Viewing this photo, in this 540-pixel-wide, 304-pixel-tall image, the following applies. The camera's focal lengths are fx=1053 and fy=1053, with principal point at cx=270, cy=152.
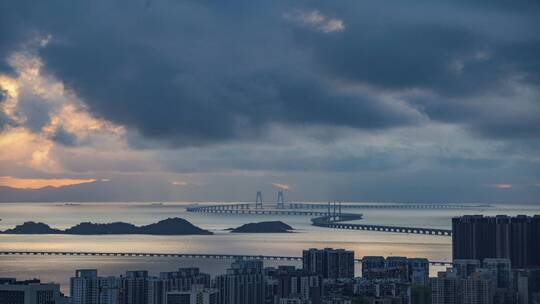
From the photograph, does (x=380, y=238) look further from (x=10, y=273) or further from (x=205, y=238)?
(x=10, y=273)

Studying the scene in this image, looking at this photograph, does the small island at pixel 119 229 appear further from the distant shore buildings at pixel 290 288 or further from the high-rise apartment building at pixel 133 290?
the high-rise apartment building at pixel 133 290

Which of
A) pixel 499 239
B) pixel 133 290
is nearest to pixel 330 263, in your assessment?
pixel 133 290

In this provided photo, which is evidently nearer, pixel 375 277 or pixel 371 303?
pixel 371 303

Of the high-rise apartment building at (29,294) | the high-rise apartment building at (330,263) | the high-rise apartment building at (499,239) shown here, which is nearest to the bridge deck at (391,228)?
the high-rise apartment building at (499,239)

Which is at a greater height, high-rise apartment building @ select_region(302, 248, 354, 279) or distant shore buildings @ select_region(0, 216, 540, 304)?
high-rise apartment building @ select_region(302, 248, 354, 279)

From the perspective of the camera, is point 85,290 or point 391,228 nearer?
point 85,290

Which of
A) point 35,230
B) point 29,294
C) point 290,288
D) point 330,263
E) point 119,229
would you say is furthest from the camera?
point 35,230

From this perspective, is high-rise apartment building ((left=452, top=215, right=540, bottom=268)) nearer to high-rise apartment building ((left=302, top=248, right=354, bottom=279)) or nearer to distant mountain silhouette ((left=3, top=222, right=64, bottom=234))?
high-rise apartment building ((left=302, top=248, right=354, bottom=279))

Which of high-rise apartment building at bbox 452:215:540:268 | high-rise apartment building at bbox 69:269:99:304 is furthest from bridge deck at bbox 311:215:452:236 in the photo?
high-rise apartment building at bbox 69:269:99:304

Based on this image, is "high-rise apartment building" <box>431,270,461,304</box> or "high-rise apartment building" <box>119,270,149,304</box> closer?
"high-rise apartment building" <box>431,270,461,304</box>

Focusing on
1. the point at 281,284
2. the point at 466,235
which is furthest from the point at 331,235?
the point at 281,284

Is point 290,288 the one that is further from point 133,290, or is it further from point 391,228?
point 391,228
